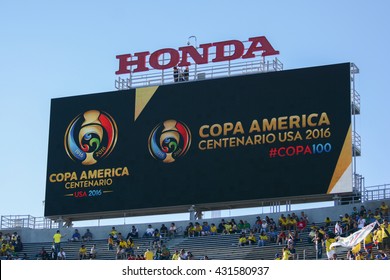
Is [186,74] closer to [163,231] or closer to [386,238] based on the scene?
[163,231]

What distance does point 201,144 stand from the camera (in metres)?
41.4

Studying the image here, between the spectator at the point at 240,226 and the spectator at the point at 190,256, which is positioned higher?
the spectator at the point at 240,226

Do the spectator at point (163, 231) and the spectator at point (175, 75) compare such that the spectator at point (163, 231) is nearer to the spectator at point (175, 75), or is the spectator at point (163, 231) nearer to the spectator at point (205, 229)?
the spectator at point (205, 229)

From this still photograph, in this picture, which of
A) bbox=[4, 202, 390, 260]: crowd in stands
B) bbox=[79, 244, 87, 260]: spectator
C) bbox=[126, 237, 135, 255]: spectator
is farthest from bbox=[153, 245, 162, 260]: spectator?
bbox=[79, 244, 87, 260]: spectator

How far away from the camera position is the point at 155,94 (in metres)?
42.9

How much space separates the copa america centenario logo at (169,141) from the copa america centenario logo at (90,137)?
204cm

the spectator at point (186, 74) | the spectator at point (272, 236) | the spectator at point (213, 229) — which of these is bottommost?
the spectator at point (272, 236)

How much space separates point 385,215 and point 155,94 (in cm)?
1208

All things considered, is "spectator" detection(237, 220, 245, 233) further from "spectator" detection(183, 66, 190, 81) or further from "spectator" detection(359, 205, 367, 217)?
"spectator" detection(183, 66, 190, 81)

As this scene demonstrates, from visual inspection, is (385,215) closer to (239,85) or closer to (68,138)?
(239,85)

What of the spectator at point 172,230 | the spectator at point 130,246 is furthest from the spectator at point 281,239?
the spectator at point 130,246

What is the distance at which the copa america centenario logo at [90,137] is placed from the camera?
142 feet

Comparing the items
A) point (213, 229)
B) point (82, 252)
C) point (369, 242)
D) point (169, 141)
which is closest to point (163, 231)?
point (213, 229)
